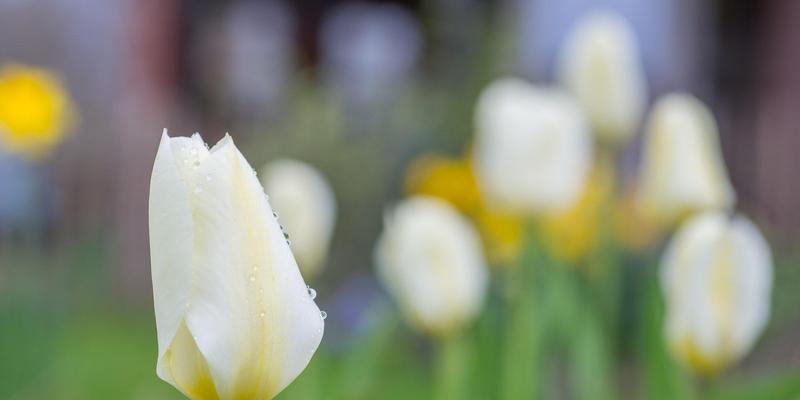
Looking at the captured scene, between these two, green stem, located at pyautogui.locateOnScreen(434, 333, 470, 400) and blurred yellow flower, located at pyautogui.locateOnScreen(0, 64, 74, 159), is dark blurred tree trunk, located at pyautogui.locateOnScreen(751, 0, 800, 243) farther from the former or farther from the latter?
green stem, located at pyautogui.locateOnScreen(434, 333, 470, 400)

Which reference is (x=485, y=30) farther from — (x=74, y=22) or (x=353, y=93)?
(x=74, y=22)

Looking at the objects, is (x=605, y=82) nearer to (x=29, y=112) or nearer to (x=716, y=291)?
(x=716, y=291)

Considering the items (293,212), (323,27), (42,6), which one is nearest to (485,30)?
(293,212)

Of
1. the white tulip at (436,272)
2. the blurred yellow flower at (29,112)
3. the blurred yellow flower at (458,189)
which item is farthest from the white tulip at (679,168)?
the blurred yellow flower at (29,112)

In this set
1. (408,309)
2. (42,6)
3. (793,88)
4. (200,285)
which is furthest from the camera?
(42,6)

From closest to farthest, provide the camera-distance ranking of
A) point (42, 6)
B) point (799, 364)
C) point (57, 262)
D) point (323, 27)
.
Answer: point (799, 364) < point (57, 262) < point (42, 6) < point (323, 27)

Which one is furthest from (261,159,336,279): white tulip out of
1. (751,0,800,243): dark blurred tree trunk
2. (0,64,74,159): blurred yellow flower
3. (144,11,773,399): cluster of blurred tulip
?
(751,0,800,243): dark blurred tree trunk
